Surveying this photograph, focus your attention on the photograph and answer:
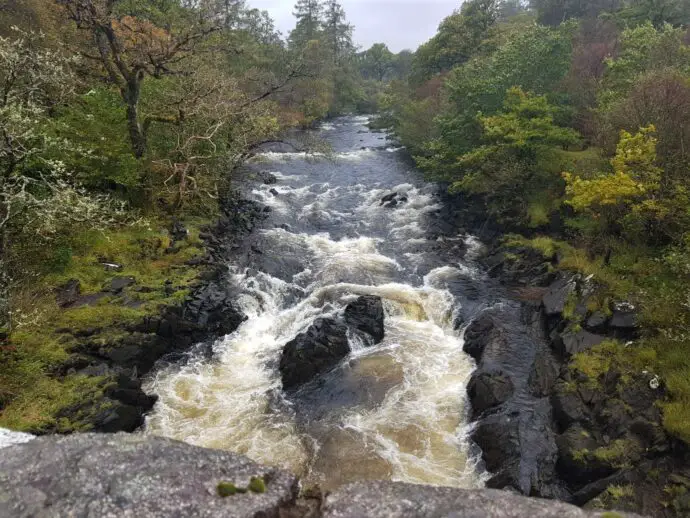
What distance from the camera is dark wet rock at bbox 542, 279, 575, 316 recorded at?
49.2ft

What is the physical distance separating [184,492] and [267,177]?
96.2 ft

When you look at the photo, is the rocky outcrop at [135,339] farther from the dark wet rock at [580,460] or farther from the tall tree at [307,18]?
the tall tree at [307,18]

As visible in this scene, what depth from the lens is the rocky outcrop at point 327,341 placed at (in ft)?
45.4

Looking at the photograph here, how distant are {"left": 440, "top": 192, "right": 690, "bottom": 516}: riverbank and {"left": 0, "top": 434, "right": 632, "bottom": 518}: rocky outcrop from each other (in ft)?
16.3

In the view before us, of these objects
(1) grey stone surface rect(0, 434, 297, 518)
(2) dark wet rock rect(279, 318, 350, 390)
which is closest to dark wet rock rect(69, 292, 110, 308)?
(2) dark wet rock rect(279, 318, 350, 390)

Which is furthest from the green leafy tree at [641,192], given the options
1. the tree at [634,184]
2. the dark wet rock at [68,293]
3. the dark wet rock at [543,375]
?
the dark wet rock at [68,293]

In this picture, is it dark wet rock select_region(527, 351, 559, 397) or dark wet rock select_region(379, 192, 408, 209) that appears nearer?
dark wet rock select_region(527, 351, 559, 397)

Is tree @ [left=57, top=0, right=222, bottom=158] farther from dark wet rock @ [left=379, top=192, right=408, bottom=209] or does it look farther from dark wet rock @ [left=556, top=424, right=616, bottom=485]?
dark wet rock @ [left=556, top=424, right=616, bottom=485]

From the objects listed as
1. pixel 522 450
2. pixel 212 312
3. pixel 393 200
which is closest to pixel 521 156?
pixel 393 200

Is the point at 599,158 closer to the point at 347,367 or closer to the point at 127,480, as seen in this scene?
the point at 347,367

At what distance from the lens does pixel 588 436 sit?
401 inches

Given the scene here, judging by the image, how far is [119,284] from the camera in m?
14.9

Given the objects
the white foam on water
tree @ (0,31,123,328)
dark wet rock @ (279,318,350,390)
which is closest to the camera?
the white foam on water

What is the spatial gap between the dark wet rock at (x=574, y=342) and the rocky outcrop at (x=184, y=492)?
8.33 metres
